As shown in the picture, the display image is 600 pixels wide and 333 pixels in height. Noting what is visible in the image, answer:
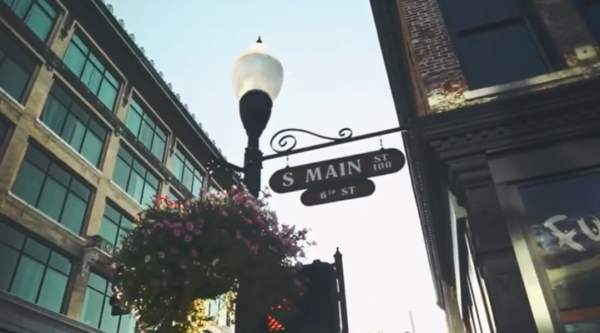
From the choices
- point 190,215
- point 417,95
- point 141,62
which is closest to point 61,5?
point 141,62

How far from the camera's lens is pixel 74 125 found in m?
22.1

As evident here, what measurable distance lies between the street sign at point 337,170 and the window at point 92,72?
872 inches

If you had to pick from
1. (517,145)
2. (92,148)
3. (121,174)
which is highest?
(92,148)

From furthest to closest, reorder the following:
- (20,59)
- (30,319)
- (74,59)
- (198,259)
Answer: (74,59), (20,59), (30,319), (198,259)

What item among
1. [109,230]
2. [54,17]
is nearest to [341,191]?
[109,230]

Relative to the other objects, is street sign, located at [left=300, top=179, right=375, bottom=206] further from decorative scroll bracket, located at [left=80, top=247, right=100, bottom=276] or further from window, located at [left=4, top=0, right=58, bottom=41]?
window, located at [left=4, top=0, right=58, bottom=41]

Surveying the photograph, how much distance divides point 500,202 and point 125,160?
2409cm

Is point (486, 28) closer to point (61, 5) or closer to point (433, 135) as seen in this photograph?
point (433, 135)

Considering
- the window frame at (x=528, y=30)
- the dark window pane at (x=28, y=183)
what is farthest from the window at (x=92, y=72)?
the window frame at (x=528, y=30)

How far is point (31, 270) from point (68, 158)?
5.60 metres

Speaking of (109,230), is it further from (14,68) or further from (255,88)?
(255,88)

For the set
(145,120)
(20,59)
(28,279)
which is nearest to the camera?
(28,279)

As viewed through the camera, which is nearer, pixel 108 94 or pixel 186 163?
pixel 108 94

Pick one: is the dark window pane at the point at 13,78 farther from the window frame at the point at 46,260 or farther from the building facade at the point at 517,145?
the building facade at the point at 517,145
